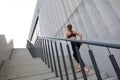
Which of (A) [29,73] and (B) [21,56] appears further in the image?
(B) [21,56]

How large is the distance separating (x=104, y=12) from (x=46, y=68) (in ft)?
5.36

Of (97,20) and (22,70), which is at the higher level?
(97,20)

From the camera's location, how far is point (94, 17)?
10.3 feet

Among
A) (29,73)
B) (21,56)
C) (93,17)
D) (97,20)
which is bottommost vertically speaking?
(29,73)

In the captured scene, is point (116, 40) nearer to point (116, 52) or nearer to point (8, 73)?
point (116, 52)

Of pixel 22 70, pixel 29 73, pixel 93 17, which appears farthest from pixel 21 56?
pixel 93 17

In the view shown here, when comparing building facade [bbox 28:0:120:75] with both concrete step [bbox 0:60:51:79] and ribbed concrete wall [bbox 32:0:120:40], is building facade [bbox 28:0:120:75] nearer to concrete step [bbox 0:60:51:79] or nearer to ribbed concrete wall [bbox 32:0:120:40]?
ribbed concrete wall [bbox 32:0:120:40]

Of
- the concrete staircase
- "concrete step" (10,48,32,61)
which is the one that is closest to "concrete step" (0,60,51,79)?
the concrete staircase

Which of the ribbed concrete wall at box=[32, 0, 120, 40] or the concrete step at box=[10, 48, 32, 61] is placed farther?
the concrete step at box=[10, 48, 32, 61]

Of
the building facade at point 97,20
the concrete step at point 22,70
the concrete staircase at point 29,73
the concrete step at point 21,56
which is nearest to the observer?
the concrete staircase at point 29,73

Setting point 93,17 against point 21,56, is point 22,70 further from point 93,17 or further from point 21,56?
point 93,17

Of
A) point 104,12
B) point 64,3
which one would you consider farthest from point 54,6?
point 104,12

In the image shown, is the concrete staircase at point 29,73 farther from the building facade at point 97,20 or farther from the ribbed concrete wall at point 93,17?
the ribbed concrete wall at point 93,17

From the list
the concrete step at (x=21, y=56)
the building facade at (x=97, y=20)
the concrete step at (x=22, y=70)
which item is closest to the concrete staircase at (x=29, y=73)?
the concrete step at (x=22, y=70)
